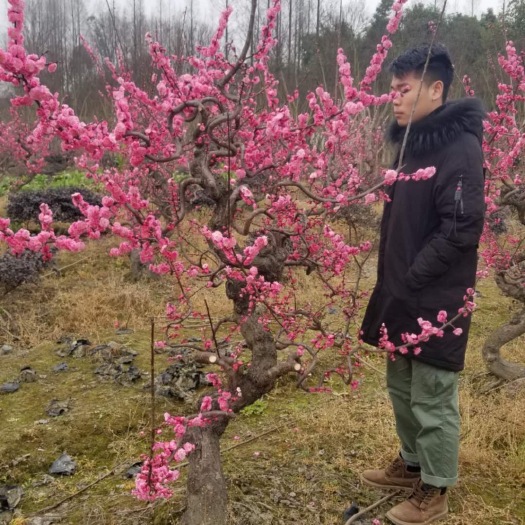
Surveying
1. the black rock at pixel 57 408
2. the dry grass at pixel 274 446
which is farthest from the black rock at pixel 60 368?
the black rock at pixel 57 408

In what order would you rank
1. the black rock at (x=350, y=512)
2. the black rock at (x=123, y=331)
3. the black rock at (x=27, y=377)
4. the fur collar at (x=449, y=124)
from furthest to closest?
the black rock at (x=123, y=331) → the black rock at (x=27, y=377) → the black rock at (x=350, y=512) → the fur collar at (x=449, y=124)

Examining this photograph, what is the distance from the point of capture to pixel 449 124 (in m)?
2.08

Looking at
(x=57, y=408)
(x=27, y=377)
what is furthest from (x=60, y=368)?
(x=57, y=408)

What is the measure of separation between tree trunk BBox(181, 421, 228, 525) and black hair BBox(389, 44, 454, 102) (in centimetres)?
Result: 181

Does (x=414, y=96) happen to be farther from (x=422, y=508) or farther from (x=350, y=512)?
(x=350, y=512)

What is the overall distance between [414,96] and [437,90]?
11 cm

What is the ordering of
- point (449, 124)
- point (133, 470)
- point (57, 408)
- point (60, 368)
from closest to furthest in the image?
point (449, 124)
point (133, 470)
point (57, 408)
point (60, 368)

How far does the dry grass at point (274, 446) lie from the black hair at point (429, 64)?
2.04 metres

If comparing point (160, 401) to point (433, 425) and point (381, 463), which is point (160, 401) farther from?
point (433, 425)

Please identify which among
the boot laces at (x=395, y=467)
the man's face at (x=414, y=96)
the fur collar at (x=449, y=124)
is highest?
the man's face at (x=414, y=96)

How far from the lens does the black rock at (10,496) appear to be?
262 cm

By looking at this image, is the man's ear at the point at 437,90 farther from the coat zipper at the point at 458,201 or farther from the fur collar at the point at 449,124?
the coat zipper at the point at 458,201

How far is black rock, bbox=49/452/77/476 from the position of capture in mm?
2916

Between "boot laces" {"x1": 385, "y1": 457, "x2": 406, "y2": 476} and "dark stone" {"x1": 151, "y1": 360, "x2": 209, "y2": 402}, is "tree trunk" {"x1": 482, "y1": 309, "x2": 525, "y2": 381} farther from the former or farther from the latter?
"dark stone" {"x1": 151, "y1": 360, "x2": 209, "y2": 402}
